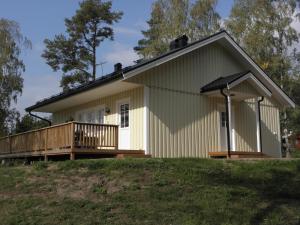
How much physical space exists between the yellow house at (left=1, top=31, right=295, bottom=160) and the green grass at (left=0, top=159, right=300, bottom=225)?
3.51m

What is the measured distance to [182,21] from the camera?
34.2m

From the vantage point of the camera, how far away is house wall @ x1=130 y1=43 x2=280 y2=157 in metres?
16.3

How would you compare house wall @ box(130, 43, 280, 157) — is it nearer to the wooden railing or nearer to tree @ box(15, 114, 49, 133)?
the wooden railing

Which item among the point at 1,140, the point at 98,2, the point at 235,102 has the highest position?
the point at 98,2

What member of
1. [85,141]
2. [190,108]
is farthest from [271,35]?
[85,141]

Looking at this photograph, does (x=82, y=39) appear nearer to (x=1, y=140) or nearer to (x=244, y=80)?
(x=1, y=140)

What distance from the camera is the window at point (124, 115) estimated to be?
1744 cm

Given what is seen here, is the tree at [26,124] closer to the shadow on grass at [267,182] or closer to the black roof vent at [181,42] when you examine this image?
the black roof vent at [181,42]

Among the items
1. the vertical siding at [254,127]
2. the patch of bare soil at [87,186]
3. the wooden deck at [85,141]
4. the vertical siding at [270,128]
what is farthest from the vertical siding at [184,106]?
the patch of bare soil at [87,186]

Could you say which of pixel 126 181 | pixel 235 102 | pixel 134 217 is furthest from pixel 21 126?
pixel 134 217

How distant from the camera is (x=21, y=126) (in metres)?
34.7

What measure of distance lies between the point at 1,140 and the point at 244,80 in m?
13.2

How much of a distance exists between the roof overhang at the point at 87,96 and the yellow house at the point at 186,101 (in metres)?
0.04

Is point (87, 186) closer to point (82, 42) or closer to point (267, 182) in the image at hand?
point (267, 182)
